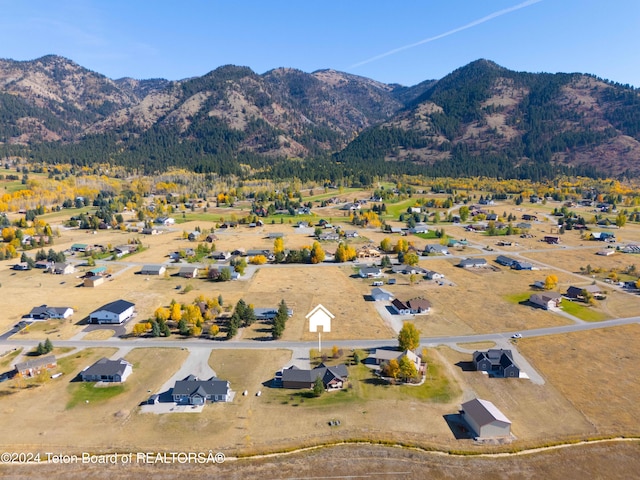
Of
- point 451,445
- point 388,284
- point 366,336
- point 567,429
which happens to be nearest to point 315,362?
point 366,336

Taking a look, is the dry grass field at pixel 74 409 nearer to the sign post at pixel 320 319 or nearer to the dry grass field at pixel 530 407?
the sign post at pixel 320 319

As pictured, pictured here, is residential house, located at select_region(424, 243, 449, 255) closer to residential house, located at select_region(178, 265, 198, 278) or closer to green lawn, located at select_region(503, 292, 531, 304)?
green lawn, located at select_region(503, 292, 531, 304)

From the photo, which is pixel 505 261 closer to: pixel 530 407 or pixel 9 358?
pixel 530 407

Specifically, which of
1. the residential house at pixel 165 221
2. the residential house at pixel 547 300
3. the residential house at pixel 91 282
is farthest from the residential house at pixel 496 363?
the residential house at pixel 165 221

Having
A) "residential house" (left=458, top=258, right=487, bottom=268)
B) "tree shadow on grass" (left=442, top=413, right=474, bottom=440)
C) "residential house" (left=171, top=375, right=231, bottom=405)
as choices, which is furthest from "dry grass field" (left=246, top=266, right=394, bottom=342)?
"residential house" (left=458, top=258, right=487, bottom=268)

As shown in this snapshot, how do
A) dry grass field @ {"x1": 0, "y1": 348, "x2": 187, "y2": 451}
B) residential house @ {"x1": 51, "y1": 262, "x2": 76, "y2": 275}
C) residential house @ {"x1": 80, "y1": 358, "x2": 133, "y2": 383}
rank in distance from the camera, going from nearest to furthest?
dry grass field @ {"x1": 0, "y1": 348, "x2": 187, "y2": 451}, residential house @ {"x1": 80, "y1": 358, "x2": 133, "y2": 383}, residential house @ {"x1": 51, "y1": 262, "x2": 76, "y2": 275}

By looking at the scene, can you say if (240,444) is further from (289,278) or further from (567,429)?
(289,278)
